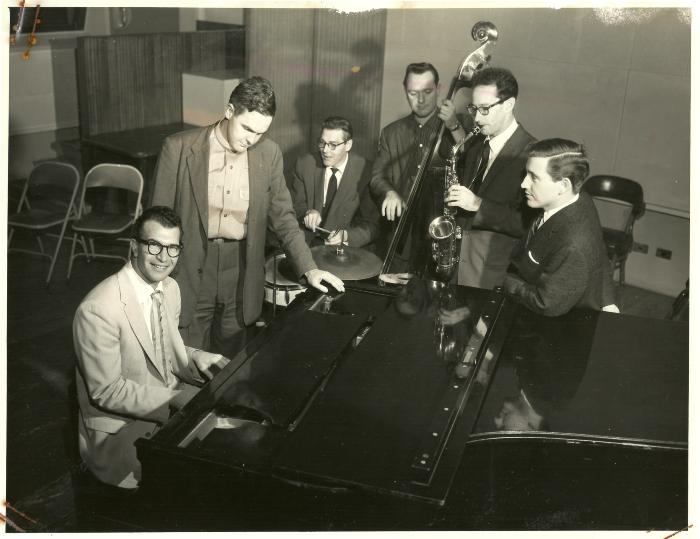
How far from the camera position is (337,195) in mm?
4090

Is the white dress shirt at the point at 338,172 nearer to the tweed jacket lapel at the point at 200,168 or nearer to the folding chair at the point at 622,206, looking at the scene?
the tweed jacket lapel at the point at 200,168

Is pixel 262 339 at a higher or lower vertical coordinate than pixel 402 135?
lower

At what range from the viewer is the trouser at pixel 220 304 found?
10.6 feet

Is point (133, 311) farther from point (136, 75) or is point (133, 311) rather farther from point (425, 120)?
point (136, 75)

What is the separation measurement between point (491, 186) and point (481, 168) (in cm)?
11

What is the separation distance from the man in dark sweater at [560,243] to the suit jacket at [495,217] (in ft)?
1.43

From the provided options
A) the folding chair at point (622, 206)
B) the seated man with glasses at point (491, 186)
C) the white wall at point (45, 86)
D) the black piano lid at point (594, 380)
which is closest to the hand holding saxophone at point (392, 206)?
the seated man with glasses at point (491, 186)

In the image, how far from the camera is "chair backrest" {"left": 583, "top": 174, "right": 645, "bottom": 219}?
4727mm

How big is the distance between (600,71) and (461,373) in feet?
11.0

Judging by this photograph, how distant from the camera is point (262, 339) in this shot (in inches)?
88.0

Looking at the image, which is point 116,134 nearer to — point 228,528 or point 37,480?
point 37,480

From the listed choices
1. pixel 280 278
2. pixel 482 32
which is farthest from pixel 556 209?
pixel 280 278

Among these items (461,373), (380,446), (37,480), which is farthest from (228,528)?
(37,480)
